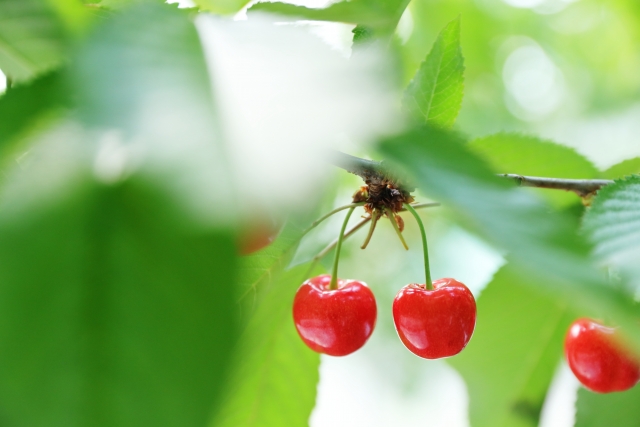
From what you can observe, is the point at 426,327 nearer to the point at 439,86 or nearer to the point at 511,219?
the point at 439,86

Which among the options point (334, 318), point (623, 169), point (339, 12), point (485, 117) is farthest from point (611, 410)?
point (485, 117)

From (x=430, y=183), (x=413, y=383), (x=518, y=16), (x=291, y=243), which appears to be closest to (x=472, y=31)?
(x=518, y=16)

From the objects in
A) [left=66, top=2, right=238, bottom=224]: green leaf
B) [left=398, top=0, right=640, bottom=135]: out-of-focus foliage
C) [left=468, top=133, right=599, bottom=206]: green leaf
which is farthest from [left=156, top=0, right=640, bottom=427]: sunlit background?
[left=66, top=2, right=238, bottom=224]: green leaf

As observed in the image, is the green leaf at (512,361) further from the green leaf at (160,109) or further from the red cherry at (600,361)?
the green leaf at (160,109)

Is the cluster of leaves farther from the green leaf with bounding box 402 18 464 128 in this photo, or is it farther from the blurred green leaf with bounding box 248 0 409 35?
the green leaf with bounding box 402 18 464 128

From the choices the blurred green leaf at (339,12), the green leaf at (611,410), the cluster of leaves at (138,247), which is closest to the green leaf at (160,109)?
the cluster of leaves at (138,247)

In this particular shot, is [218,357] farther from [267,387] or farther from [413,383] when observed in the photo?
[413,383]
